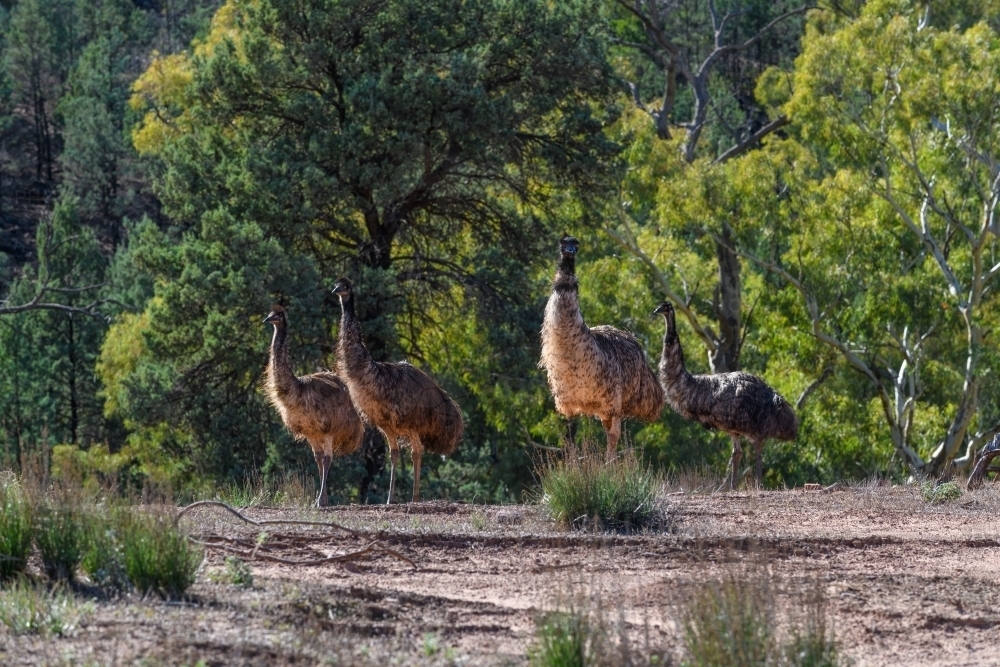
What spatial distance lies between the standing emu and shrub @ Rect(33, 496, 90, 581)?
10538 millimetres

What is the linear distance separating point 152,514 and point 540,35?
18.5m

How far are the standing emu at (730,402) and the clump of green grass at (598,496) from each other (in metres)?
6.53

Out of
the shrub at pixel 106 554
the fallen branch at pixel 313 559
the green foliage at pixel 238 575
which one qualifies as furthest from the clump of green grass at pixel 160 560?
the fallen branch at pixel 313 559

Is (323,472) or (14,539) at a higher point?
(14,539)

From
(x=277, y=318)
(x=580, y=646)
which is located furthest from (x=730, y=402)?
(x=580, y=646)

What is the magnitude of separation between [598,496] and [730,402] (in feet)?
23.0

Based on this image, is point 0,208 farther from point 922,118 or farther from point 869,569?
point 869,569

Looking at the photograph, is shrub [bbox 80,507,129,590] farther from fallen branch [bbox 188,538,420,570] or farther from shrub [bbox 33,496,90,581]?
fallen branch [bbox 188,538,420,570]

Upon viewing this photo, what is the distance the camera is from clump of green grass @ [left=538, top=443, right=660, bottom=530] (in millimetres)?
11398

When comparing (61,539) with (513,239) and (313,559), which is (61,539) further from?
(513,239)

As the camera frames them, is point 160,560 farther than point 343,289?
No

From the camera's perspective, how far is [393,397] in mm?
15539

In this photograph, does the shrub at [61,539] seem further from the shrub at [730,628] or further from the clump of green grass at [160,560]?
the shrub at [730,628]

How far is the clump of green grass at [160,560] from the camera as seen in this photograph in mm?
8023
